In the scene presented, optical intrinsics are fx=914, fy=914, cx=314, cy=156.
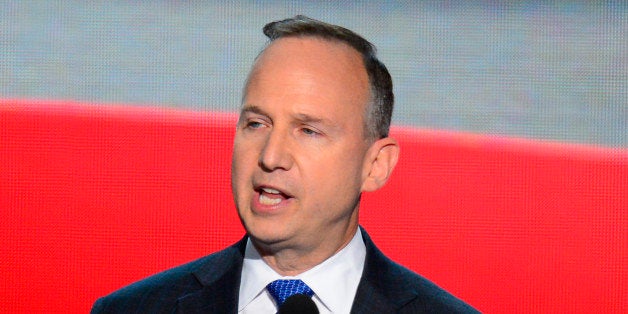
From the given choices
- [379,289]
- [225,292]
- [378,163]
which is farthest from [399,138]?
[225,292]

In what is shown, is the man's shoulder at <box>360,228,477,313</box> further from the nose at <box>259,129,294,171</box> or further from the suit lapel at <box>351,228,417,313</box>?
the nose at <box>259,129,294,171</box>

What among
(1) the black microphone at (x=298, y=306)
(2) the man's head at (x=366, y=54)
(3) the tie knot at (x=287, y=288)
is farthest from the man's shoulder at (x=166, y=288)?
(2) the man's head at (x=366, y=54)

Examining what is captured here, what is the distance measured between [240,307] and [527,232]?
4.03 feet

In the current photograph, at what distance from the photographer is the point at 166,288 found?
1.68 metres

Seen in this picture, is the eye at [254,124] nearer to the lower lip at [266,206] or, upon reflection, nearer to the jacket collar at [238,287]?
the lower lip at [266,206]

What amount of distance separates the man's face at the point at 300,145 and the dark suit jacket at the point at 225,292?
108 millimetres

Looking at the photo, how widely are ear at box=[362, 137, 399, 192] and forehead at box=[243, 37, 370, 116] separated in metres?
0.10

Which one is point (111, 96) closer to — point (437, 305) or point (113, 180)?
point (113, 180)

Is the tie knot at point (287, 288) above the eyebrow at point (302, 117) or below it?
below

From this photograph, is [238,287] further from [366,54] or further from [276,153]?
[366,54]

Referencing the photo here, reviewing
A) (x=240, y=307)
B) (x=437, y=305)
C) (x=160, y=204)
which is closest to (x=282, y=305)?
(x=240, y=307)

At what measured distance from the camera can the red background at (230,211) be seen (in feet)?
8.63

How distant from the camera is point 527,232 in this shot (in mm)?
2625

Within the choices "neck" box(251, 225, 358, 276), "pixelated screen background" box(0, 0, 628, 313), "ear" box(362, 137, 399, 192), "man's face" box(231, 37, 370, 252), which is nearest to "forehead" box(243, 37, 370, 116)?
"man's face" box(231, 37, 370, 252)
